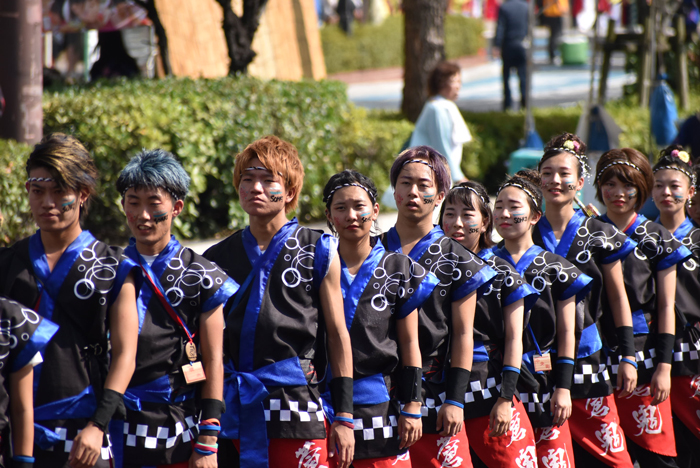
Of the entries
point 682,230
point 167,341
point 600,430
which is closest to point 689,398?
point 600,430

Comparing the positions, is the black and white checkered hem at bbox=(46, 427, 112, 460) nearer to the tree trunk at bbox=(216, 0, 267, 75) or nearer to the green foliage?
the green foliage

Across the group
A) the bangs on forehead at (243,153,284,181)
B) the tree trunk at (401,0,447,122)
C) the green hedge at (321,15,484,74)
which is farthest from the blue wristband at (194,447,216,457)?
the green hedge at (321,15,484,74)

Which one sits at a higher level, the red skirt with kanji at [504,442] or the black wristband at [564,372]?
the black wristband at [564,372]

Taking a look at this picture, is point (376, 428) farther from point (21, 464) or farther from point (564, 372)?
point (21, 464)

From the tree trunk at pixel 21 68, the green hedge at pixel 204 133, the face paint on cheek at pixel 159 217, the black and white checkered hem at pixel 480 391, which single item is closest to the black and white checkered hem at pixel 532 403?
the black and white checkered hem at pixel 480 391

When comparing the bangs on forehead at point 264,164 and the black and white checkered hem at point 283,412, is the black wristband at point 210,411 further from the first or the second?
the bangs on forehead at point 264,164

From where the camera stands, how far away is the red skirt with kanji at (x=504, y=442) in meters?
3.50

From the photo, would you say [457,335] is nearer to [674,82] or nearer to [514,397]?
[514,397]

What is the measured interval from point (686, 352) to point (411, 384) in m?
1.88

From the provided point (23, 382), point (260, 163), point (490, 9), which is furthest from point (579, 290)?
point (490, 9)

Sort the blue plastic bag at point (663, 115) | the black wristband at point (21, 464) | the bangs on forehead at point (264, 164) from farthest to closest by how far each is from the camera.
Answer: the blue plastic bag at point (663, 115), the bangs on forehead at point (264, 164), the black wristband at point (21, 464)

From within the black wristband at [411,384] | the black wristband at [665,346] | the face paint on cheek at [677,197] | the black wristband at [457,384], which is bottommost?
the black wristband at [665,346]

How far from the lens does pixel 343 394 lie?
304 cm

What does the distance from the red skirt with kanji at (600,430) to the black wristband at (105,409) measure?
2.16 m
